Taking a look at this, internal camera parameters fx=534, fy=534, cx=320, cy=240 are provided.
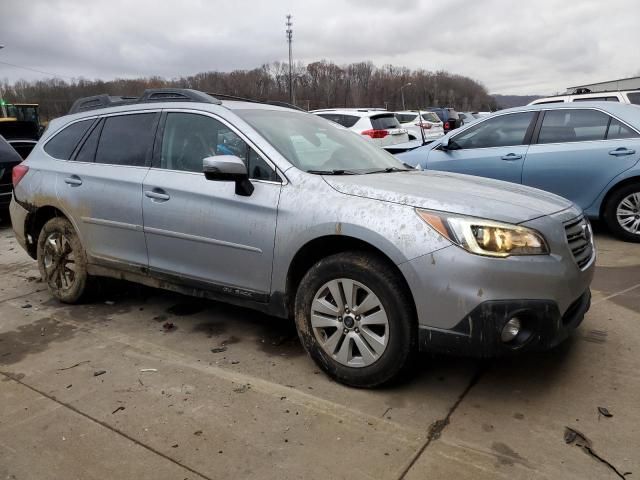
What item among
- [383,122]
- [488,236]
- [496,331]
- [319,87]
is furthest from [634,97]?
[319,87]

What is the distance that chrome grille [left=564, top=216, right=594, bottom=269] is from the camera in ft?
9.48

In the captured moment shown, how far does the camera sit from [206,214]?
3.44 metres

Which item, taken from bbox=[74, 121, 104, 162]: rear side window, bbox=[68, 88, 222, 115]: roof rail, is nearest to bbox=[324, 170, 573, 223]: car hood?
bbox=[68, 88, 222, 115]: roof rail

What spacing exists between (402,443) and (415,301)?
26.8 inches

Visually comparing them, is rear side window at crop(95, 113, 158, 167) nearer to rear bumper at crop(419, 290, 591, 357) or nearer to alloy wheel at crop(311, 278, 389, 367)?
alloy wheel at crop(311, 278, 389, 367)

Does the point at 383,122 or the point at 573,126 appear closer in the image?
the point at 573,126

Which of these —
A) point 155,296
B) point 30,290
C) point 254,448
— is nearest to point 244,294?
point 254,448

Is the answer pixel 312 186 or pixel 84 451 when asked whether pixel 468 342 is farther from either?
pixel 84 451

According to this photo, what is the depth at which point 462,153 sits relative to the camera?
695 cm

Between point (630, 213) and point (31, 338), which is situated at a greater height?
point (630, 213)

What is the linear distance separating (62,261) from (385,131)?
9.49 meters

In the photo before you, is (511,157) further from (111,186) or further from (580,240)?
(111,186)

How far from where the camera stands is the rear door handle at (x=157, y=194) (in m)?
3.67

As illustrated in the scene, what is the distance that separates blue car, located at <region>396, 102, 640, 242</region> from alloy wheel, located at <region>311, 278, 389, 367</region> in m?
3.51
